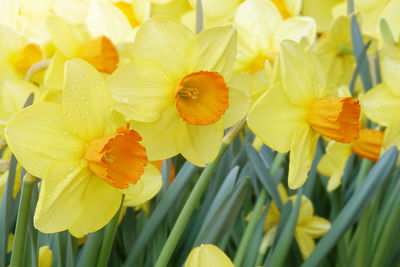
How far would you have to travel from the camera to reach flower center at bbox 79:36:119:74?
63cm

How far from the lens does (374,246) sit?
720 millimetres

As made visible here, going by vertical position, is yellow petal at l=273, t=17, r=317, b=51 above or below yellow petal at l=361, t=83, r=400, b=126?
above

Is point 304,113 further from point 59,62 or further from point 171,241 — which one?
point 59,62

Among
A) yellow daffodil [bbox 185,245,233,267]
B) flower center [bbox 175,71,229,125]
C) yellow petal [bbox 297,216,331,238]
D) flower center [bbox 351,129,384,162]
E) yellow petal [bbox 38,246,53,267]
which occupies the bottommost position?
yellow petal [bbox 297,216,331,238]

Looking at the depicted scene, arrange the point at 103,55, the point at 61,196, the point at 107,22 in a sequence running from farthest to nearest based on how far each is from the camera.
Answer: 1. the point at 107,22
2. the point at 103,55
3. the point at 61,196

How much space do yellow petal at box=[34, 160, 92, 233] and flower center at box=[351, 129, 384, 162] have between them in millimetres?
488

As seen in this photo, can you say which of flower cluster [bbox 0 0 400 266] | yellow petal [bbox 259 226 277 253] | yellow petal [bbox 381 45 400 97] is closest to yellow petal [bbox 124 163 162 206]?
flower cluster [bbox 0 0 400 266]

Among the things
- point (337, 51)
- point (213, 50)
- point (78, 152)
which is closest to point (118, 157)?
point (78, 152)

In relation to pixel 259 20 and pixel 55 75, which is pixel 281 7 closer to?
pixel 259 20

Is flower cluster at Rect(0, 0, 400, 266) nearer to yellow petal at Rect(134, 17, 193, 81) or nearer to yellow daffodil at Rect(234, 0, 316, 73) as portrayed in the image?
yellow petal at Rect(134, 17, 193, 81)

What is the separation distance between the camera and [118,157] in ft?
1.36

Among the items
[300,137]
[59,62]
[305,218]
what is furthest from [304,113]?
[59,62]

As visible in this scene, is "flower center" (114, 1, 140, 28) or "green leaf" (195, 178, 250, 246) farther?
"flower center" (114, 1, 140, 28)

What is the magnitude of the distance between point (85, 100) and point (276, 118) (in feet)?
0.64
